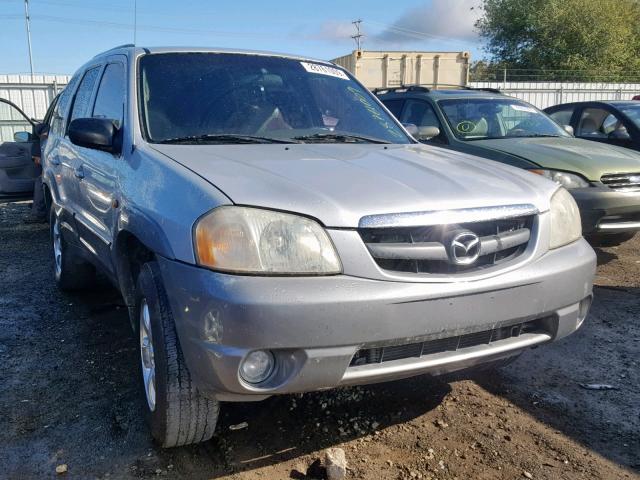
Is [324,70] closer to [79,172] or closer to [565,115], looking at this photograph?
[79,172]

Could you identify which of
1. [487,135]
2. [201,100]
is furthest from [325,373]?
[487,135]

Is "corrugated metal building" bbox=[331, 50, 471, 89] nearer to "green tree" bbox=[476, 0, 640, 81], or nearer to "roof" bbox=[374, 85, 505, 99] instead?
"roof" bbox=[374, 85, 505, 99]

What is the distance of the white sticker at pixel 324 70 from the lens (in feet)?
12.8

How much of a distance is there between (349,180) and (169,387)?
1087 mm

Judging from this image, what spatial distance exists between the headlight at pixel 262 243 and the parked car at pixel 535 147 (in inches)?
105

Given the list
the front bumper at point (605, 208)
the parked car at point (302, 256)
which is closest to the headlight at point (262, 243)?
the parked car at point (302, 256)

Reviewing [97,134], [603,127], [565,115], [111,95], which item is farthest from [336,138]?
[565,115]

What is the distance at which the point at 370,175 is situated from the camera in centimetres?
258

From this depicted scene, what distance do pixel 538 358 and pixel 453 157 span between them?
1.38 meters

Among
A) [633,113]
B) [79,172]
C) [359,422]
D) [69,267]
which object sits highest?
[633,113]

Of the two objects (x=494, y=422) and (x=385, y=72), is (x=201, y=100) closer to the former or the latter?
(x=494, y=422)

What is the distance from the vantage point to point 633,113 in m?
7.86

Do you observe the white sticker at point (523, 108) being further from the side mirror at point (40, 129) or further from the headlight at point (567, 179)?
the side mirror at point (40, 129)

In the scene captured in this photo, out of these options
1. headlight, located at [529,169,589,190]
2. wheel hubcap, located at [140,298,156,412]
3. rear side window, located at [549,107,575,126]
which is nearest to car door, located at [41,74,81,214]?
wheel hubcap, located at [140,298,156,412]
